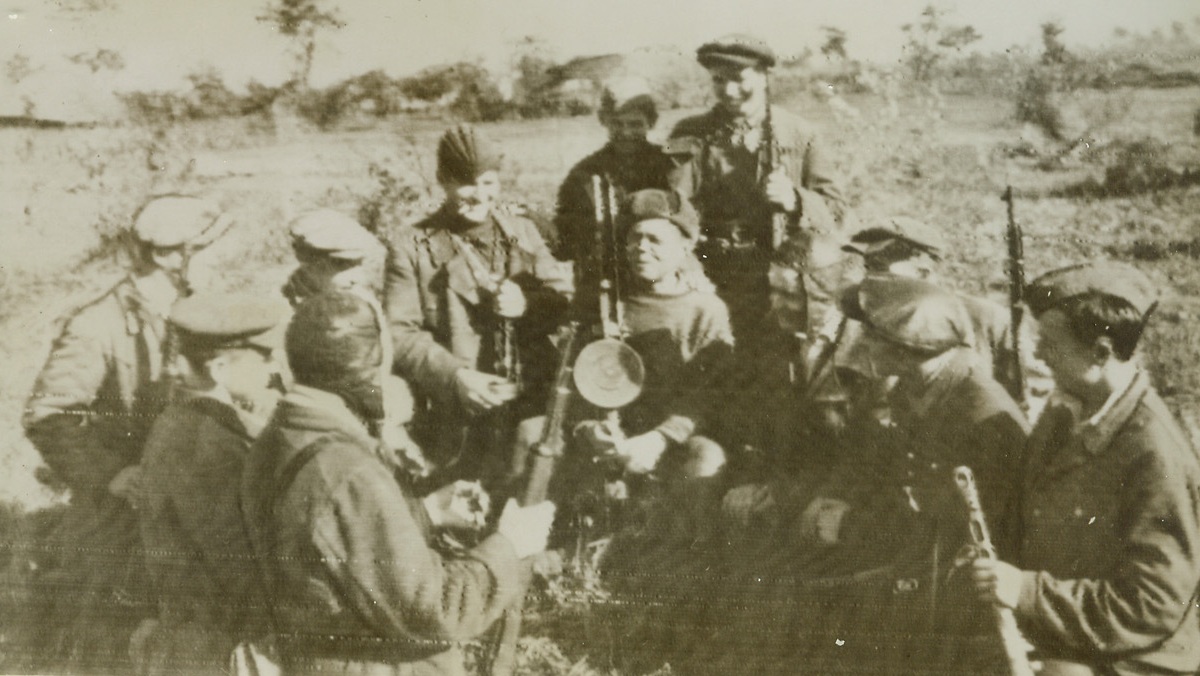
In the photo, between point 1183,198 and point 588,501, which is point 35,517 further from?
point 1183,198

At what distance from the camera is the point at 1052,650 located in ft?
13.6

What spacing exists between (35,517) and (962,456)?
12.1ft

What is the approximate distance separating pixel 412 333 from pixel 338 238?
0.49m

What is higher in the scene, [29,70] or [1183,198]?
[29,70]

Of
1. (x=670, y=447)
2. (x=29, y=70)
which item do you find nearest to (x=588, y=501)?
(x=670, y=447)

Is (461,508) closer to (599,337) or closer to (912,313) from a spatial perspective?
(599,337)

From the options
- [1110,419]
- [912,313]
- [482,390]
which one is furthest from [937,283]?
[482,390]

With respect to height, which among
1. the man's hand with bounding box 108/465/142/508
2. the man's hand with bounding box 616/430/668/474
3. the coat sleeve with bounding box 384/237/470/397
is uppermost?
the coat sleeve with bounding box 384/237/470/397

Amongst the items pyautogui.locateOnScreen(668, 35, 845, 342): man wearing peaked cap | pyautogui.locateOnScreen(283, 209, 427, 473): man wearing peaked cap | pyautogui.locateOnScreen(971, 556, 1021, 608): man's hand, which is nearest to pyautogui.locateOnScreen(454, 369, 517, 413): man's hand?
pyautogui.locateOnScreen(283, 209, 427, 473): man wearing peaked cap

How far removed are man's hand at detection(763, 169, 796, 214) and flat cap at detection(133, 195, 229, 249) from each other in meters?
2.20

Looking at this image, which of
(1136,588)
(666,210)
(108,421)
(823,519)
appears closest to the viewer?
(1136,588)

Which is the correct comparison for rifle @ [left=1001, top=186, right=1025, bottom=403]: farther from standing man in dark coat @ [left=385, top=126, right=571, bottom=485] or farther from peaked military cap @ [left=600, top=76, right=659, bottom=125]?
standing man in dark coat @ [left=385, top=126, right=571, bottom=485]

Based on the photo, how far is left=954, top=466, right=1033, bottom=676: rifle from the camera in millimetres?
4156

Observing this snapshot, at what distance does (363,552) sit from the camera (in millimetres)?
4238
